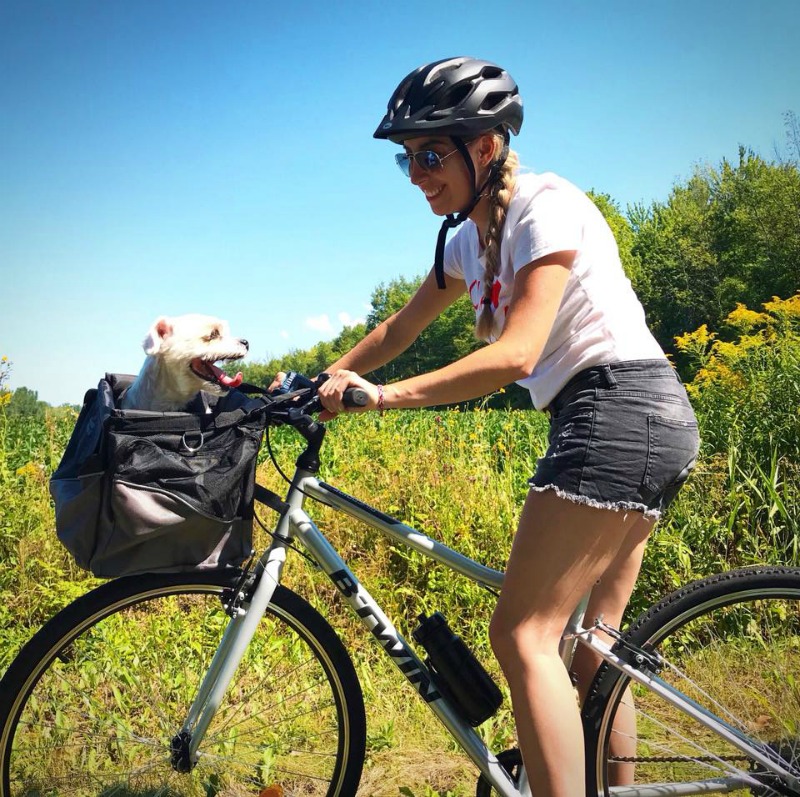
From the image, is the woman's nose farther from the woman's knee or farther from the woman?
the woman's knee

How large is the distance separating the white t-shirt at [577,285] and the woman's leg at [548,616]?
0.36 m

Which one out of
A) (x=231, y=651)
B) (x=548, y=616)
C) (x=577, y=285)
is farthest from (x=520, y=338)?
(x=231, y=651)

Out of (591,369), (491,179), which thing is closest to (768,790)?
(591,369)

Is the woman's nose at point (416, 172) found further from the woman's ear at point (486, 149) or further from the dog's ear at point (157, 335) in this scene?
the dog's ear at point (157, 335)

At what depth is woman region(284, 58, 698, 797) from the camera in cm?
180

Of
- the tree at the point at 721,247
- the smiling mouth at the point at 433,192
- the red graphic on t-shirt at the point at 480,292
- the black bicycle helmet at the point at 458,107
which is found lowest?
the red graphic on t-shirt at the point at 480,292

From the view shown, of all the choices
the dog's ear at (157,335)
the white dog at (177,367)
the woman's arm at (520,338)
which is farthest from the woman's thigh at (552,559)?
the dog's ear at (157,335)

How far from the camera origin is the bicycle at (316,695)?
2053 millimetres

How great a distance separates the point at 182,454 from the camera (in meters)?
1.91

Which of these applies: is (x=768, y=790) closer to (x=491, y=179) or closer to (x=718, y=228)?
(x=491, y=179)

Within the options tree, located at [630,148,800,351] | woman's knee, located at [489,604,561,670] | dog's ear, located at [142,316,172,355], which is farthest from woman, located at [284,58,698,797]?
tree, located at [630,148,800,351]

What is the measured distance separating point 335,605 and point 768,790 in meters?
2.58

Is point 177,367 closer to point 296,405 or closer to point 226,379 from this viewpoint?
point 226,379

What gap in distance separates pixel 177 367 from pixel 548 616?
5.61 ft
